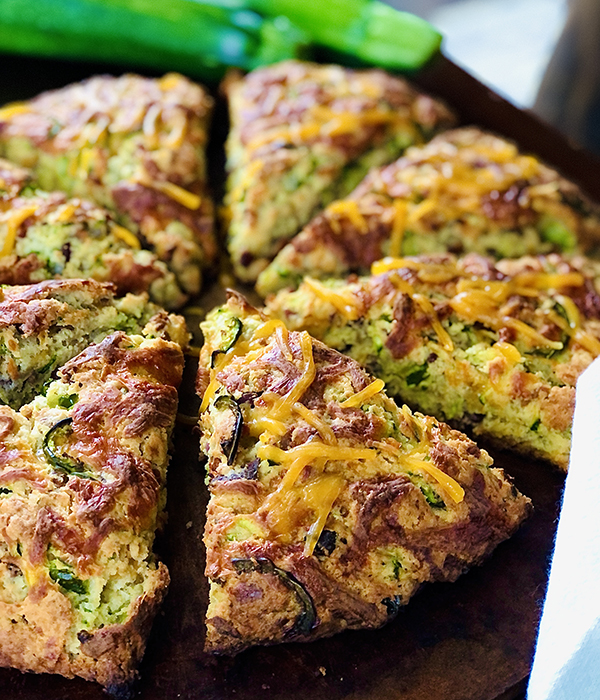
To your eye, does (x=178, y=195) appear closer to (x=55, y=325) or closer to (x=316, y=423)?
(x=55, y=325)

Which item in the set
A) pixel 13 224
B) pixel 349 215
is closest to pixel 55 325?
pixel 13 224

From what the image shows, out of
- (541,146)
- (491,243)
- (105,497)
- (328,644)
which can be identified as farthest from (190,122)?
(328,644)

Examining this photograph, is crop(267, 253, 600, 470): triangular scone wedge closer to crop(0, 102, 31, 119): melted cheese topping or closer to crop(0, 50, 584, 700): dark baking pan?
crop(0, 50, 584, 700): dark baking pan

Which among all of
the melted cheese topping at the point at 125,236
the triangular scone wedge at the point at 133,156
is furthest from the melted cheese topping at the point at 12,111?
the melted cheese topping at the point at 125,236

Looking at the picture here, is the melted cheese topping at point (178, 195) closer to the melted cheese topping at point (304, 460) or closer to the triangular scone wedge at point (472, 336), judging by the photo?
the triangular scone wedge at point (472, 336)

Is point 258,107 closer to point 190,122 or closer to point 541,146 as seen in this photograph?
point 190,122
